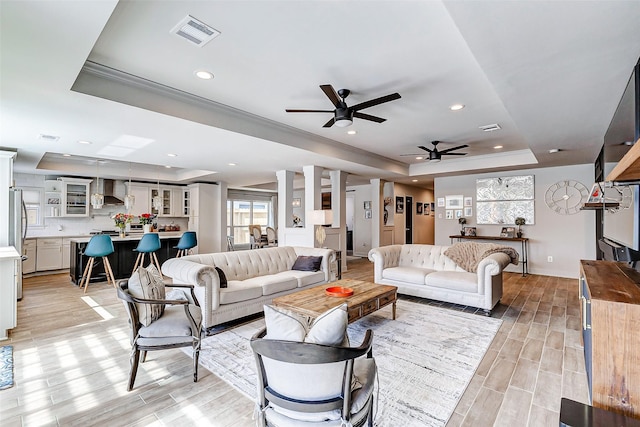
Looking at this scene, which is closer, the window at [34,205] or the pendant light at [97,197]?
the pendant light at [97,197]

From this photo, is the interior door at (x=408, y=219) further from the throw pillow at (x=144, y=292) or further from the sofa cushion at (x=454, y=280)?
the throw pillow at (x=144, y=292)

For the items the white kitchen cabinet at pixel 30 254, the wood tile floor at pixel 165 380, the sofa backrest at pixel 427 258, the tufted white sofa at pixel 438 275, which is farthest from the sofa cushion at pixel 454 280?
the white kitchen cabinet at pixel 30 254

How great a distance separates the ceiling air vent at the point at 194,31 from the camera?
2078mm

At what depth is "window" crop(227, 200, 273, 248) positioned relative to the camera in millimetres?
10909

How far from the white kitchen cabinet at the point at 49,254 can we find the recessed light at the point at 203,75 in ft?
21.3

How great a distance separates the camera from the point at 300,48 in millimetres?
2418

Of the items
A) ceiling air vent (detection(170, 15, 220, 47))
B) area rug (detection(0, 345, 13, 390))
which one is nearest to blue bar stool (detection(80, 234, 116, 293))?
area rug (detection(0, 345, 13, 390))

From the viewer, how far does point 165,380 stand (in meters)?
2.39

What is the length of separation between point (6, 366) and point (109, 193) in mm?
6254

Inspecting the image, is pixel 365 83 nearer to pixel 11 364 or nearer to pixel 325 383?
pixel 325 383

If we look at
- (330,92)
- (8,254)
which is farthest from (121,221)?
(330,92)

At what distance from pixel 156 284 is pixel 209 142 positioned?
8.16ft

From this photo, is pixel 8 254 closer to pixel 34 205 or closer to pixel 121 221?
pixel 121 221

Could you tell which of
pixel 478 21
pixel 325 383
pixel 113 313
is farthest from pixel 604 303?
pixel 113 313
